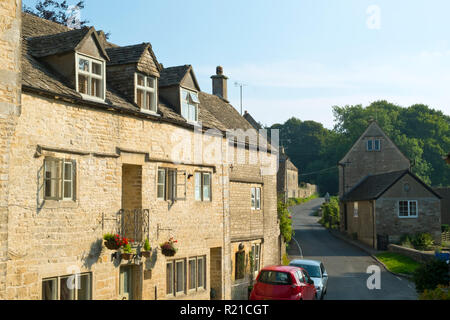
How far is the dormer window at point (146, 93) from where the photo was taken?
18500mm

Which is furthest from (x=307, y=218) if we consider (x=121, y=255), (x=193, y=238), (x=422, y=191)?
(x=121, y=255)

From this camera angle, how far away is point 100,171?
1606 cm

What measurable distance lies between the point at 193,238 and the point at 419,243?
27181 millimetres

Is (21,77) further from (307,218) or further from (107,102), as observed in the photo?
(307,218)

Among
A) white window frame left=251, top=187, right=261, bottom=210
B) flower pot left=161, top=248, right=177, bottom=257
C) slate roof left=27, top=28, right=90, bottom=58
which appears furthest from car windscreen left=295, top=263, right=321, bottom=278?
slate roof left=27, top=28, right=90, bottom=58

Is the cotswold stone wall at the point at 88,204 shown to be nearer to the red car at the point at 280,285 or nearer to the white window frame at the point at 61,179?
the white window frame at the point at 61,179

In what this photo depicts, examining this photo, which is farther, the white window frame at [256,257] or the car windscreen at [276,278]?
the white window frame at [256,257]

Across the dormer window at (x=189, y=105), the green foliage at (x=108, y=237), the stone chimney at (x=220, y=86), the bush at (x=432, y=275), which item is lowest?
the bush at (x=432, y=275)

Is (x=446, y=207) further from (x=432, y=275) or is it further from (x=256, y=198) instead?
(x=432, y=275)

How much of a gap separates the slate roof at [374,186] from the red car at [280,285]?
26858mm

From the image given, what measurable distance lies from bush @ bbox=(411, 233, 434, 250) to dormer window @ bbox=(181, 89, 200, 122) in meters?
27.2

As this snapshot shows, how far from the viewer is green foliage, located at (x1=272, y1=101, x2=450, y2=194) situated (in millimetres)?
85500

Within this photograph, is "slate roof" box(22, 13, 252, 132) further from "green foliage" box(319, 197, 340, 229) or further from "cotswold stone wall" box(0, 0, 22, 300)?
"green foliage" box(319, 197, 340, 229)

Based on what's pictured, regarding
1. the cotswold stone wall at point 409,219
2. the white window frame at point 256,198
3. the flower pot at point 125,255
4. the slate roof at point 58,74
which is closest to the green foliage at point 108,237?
the flower pot at point 125,255
